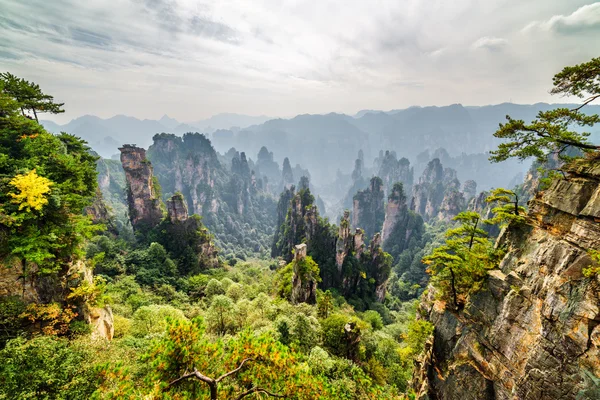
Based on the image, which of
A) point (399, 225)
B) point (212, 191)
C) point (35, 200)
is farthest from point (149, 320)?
point (212, 191)

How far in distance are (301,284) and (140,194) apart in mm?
40219

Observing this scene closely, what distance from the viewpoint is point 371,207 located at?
379ft

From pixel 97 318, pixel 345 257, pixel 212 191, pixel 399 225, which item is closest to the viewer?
pixel 97 318

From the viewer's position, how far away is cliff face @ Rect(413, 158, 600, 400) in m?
9.19

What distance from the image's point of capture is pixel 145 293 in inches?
1172

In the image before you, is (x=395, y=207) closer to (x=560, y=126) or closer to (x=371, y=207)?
(x=371, y=207)

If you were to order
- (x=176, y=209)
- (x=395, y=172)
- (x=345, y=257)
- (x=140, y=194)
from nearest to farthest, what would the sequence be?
(x=176, y=209), (x=140, y=194), (x=345, y=257), (x=395, y=172)

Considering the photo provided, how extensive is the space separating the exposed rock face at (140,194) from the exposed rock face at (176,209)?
6.43m

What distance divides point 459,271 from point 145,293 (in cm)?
3272

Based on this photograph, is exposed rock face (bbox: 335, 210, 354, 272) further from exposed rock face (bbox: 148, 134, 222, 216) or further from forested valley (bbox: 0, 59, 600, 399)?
exposed rock face (bbox: 148, 134, 222, 216)

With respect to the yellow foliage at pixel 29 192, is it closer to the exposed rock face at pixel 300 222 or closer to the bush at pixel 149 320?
the bush at pixel 149 320

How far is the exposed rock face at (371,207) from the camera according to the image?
4493 inches

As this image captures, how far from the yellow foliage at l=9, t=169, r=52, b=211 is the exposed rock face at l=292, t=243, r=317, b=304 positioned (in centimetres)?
2347

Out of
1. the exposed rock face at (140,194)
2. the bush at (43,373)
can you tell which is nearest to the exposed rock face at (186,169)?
the exposed rock face at (140,194)
